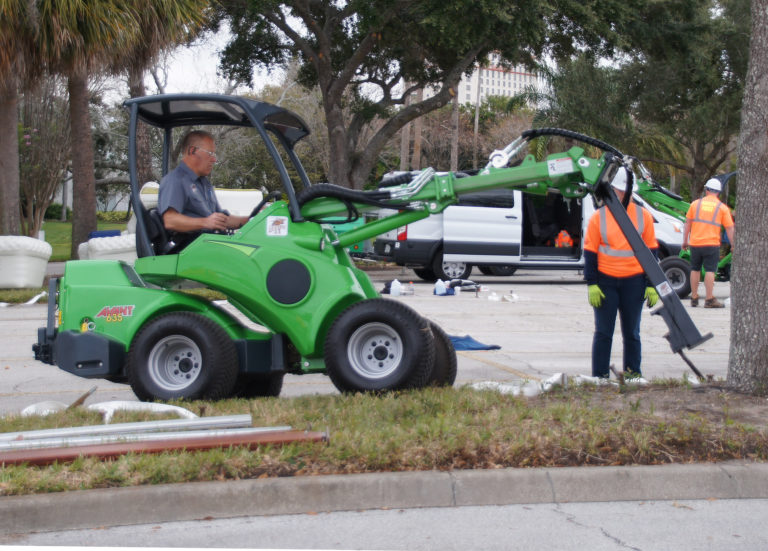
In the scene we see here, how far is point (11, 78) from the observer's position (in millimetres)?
16875

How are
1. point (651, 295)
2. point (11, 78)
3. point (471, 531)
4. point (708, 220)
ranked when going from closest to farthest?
point (471, 531), point (651, 295), point (708, 220), point (11, 78)

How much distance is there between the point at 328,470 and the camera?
4.75 metres

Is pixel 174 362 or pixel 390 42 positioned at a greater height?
pixel 390 42

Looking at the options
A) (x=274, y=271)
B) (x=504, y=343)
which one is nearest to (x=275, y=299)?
(x=274, y=271)

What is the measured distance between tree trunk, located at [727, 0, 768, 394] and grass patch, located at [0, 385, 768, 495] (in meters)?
0.37

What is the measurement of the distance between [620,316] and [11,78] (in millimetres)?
13555

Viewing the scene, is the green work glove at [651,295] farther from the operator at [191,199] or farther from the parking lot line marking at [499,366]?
the operator at [191,199]

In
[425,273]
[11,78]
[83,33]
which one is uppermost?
[83,33]

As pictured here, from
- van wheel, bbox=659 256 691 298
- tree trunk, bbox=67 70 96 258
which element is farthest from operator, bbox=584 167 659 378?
tree trunk, bbox=67 70 96 258

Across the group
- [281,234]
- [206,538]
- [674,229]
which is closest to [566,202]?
[674,229]

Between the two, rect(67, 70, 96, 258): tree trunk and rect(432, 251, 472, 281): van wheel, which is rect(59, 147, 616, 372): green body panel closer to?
rect(432, 251, 472, 281): van wheel

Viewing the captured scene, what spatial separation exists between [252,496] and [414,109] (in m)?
19.7

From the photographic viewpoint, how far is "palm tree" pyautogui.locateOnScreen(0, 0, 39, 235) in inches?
640

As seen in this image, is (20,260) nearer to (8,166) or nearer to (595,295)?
(8,166)
